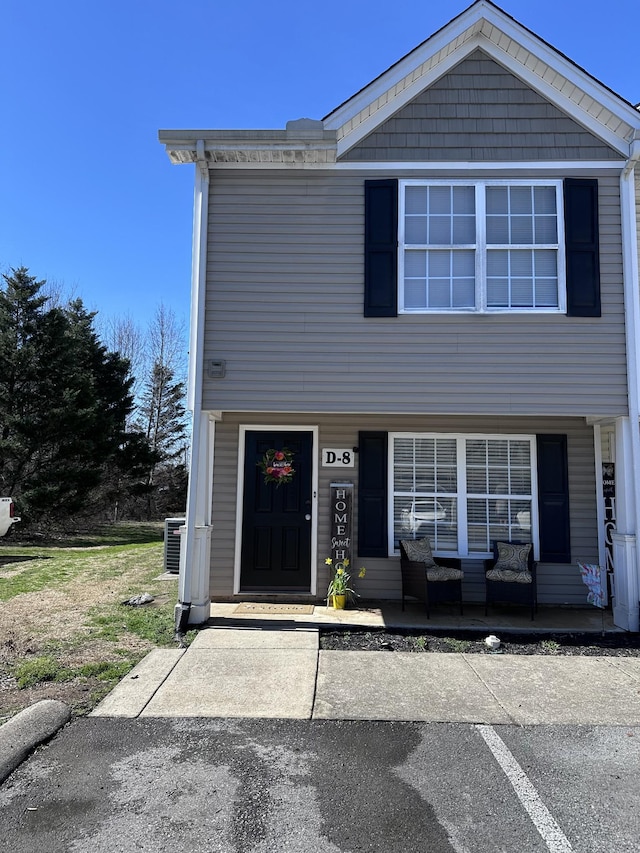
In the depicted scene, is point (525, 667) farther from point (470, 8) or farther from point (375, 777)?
point (470, 8)

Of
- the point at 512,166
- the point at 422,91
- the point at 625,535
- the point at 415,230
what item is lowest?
the point at 625,535

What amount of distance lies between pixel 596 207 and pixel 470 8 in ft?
8.65

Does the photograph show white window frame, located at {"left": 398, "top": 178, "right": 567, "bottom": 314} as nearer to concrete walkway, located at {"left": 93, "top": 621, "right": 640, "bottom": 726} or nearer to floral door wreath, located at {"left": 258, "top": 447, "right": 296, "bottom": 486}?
floral door wreath, located at {"left": 258, "top": 447, "right": 296, "bottom": 486}

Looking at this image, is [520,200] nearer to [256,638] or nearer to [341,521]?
[341,521]

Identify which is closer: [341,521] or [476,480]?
[341,521]

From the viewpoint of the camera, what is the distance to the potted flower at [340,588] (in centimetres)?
704

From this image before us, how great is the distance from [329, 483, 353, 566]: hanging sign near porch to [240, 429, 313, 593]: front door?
0.35m

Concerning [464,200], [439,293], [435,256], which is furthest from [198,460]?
[464,200]

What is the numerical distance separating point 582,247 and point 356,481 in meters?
3.79

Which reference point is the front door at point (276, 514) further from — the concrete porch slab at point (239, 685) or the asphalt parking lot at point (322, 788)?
the asphalt parking lot at point (322, 788)

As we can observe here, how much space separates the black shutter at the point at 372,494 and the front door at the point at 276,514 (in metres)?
0.66

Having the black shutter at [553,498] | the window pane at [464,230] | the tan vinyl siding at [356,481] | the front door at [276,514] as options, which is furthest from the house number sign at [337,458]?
the window pane at [464,230]

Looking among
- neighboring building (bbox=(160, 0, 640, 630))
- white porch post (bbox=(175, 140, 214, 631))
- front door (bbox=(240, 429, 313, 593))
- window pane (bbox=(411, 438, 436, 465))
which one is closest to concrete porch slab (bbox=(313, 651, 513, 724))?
white porch post (bbox=(175, 140, 214, 631))

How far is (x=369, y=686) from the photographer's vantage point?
467cm
